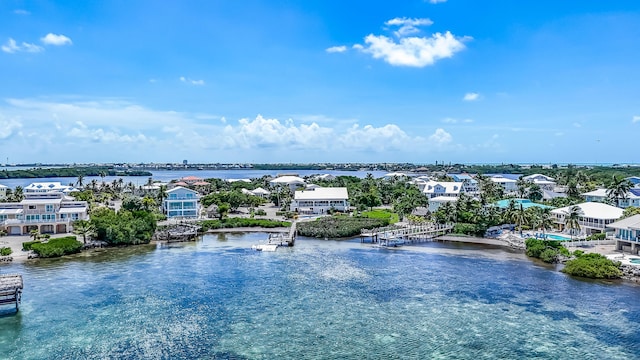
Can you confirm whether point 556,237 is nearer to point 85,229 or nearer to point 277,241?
point 277,241

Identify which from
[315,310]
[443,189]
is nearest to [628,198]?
[443,189]

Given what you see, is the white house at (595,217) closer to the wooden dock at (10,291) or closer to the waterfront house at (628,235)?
the waterfront house at (628,235)

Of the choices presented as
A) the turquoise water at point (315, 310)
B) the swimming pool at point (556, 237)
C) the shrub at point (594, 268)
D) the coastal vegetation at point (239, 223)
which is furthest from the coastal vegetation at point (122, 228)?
the swimming pool at point (556, 237)

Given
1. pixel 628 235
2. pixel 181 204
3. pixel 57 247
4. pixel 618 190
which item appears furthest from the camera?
pixel 181 204

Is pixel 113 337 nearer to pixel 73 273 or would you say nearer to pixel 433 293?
pixel 73 273

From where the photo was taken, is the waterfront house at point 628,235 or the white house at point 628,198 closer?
the waterfront house at point 628,235

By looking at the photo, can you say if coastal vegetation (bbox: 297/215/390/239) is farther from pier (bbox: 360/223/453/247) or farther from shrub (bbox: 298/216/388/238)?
pier (bbox: 360/223/453/247)
